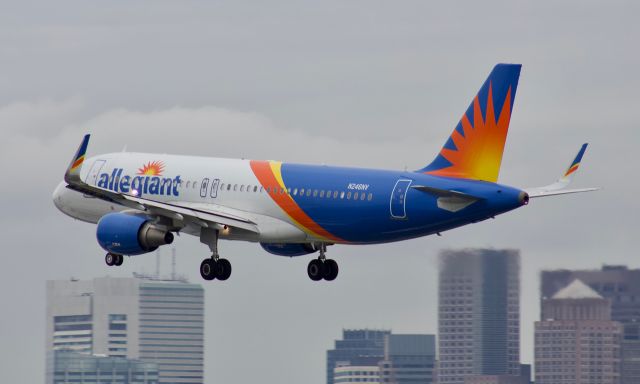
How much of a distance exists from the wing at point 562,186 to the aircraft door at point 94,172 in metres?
23.0

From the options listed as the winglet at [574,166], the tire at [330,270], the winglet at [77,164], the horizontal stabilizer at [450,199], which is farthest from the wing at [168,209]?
the winglet at [574,166]

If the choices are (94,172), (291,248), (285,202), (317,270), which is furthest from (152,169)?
(317,270)

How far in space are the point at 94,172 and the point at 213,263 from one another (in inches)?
356

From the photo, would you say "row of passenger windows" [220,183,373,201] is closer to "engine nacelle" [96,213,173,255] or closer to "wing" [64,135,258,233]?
"wing" [64,135,258,233]

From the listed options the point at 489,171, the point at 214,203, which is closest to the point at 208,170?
the point at 214,203

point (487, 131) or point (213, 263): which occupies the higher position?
point (487, 131)

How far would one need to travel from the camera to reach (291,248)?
90.4m

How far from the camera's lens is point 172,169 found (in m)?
90.2

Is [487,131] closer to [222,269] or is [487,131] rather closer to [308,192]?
[308,192]

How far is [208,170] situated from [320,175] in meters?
7.09

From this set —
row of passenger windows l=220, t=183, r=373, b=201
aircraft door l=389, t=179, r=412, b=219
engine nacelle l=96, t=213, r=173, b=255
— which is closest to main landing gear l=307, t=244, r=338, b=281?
row of passenger windows l=220, t=183, r=373, b=201

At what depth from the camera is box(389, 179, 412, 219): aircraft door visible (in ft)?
268

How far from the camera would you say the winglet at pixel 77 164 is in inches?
3234

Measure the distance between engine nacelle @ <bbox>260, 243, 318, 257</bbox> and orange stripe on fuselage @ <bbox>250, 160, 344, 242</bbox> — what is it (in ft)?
13.5
